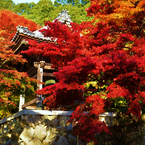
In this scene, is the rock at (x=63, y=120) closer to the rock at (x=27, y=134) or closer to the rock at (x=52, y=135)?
the rock at (x=52, y=135)

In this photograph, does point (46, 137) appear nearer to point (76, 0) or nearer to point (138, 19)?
point (138, 19)

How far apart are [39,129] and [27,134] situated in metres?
0.47

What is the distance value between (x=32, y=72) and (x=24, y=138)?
4.83 metres

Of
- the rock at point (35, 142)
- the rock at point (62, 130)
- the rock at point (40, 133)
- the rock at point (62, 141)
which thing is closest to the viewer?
the rock at point (35, 142)

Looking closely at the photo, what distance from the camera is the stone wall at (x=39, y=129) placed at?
271 inches

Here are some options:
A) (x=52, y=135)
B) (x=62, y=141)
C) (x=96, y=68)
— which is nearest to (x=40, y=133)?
(x=52, y=135)

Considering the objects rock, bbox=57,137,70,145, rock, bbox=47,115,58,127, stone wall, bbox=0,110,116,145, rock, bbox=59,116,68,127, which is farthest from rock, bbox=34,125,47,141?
rock, bbox=59,116,68,127

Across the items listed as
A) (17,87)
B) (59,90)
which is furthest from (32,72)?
(59,90)

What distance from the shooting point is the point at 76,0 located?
3541 cm

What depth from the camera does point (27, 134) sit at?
6957 mm

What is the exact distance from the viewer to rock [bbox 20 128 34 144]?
674 centimetres

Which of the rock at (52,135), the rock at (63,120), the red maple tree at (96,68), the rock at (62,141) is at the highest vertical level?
the red maple tree at (96,68)

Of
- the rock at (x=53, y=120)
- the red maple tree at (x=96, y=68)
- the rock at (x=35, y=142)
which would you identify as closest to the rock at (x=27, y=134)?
the rock at (x=35, y=142)

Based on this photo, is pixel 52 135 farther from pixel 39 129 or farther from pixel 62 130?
pixel 62 130
